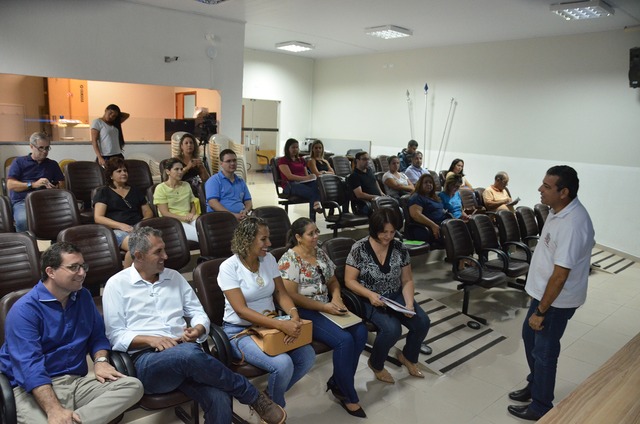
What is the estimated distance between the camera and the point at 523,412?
2.96 metres

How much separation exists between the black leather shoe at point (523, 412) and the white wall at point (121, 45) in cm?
667

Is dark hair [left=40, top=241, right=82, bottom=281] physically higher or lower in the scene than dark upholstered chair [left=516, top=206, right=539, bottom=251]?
higher

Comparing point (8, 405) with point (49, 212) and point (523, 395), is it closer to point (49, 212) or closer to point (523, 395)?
point (49, 212)

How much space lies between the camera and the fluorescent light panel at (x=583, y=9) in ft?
19.8

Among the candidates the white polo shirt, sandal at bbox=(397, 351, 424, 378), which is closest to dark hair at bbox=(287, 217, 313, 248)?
sandal at bbox=(397, 351, 424, 378)

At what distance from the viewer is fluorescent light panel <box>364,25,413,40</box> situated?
326 inches

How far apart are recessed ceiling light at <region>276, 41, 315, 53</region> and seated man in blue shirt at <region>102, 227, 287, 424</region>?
8612mm

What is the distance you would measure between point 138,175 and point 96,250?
2.53m

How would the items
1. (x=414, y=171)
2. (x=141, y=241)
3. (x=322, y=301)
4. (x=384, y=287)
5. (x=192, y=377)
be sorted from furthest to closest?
(x=414, y=171) < (x=384, y=287) < (x=322, y=301) < (x=141, y=241) < (x=192, y=377)

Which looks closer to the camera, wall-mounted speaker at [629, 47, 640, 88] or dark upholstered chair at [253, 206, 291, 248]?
dark upholstered chair at [253, 206, 291, 248]

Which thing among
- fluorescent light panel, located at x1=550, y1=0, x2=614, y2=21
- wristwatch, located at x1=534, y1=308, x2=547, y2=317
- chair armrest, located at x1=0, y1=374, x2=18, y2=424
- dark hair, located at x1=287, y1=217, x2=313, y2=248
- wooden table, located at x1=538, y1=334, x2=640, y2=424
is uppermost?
fluorescent light panel, located at x1=550, y1=0, x2=614, y2=21

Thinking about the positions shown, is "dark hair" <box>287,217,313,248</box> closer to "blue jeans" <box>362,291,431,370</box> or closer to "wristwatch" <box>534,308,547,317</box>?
"blue jeans" <box>362,291,431,370</box>

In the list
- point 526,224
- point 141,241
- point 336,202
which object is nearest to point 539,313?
point 141,241

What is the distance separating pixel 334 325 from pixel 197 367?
0.96m
